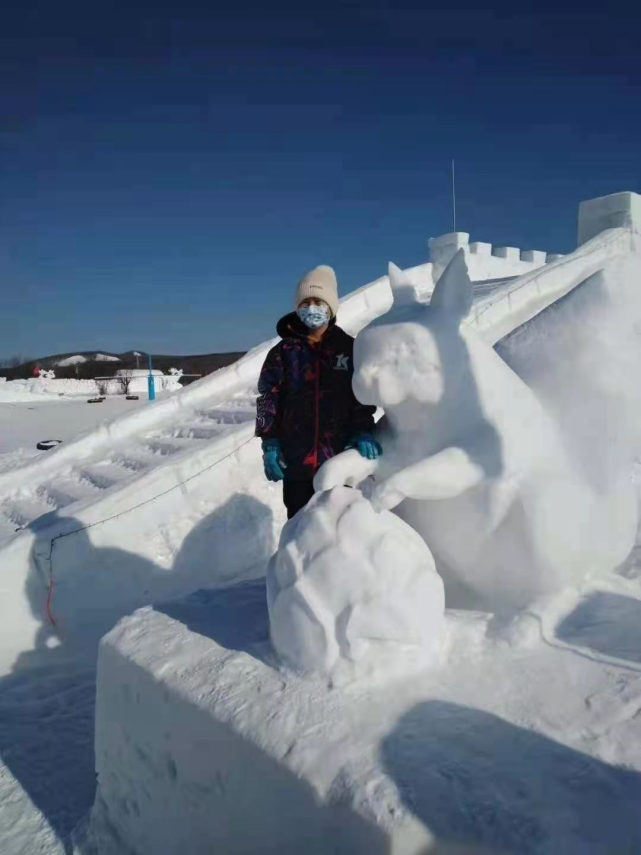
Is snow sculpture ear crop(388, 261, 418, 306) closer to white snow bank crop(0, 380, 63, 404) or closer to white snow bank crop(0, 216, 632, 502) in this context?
white snow bank crop(0, 216, 632, 502)

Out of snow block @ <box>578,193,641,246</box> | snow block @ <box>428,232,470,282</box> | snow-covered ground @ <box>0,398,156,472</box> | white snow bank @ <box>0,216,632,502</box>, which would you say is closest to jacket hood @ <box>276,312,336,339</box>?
white snow bank @ <box>0,216,632,502</box>

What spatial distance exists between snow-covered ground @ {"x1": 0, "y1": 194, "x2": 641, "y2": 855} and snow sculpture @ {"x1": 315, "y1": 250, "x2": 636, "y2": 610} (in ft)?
0.59

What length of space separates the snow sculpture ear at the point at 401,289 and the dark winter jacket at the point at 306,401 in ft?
1.75

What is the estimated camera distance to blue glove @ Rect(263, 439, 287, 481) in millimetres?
2941

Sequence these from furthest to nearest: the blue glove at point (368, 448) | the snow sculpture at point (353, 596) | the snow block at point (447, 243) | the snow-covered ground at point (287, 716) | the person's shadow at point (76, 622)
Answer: the snow block at point (447, 243) → the person's shadow at point (76, 622) → the blue glove at point (368, 448) → the snow sculpture at point (353, 596) → the snow-covered ground at point (287, 716)

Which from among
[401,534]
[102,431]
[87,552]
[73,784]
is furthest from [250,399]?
[401,534]

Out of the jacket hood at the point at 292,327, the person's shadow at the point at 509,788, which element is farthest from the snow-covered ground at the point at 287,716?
the jacket hood at the point at 292,327

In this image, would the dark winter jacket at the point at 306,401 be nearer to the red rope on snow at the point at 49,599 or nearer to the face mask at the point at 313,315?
the face mask at the point at 313,315

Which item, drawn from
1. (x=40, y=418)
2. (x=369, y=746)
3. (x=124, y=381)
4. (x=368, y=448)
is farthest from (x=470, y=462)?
(x=124, y=381)

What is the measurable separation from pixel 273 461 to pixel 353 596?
1.04m

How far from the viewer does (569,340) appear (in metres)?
2.55

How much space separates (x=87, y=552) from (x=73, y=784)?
4.72 feet

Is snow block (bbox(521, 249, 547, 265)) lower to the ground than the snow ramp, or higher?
higher

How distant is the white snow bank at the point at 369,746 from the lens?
1446 millimetres
